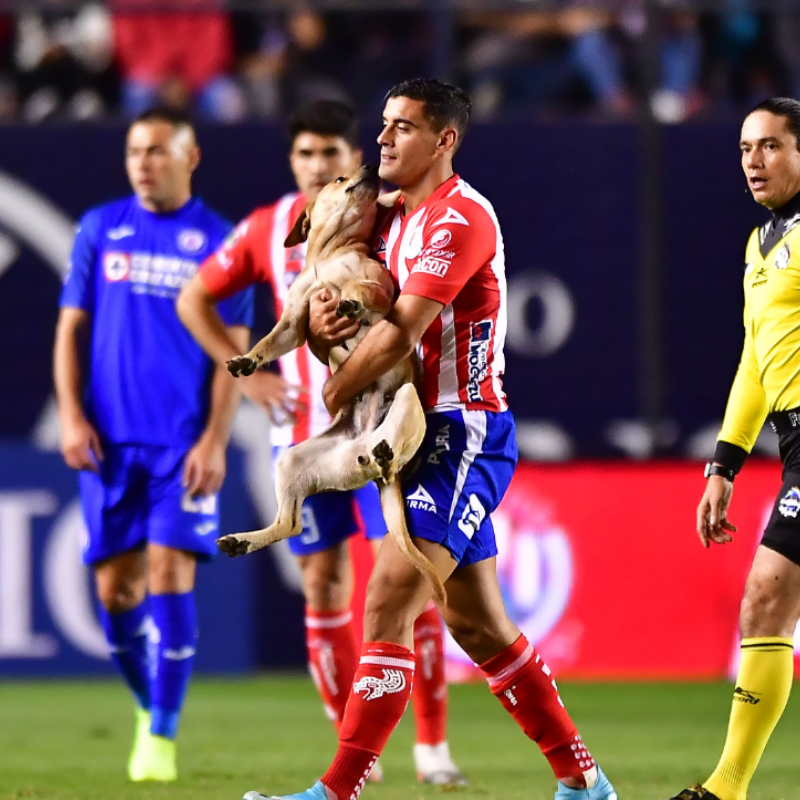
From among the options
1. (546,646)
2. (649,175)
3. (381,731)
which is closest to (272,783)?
(381,731)

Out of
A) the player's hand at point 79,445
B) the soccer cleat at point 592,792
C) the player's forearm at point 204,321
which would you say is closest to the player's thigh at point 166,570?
the player's hand at point 79,445

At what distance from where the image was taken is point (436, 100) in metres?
4.72

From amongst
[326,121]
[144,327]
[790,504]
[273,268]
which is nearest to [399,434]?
[790,504]

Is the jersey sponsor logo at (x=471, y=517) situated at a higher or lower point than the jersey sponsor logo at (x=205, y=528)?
higher

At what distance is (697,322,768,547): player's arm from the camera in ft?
17.0

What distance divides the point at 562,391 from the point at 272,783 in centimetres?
544

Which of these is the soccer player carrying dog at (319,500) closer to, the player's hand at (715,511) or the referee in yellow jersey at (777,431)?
the player's hand at (715,511)

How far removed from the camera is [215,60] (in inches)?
459

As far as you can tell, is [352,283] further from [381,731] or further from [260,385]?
[260,385]

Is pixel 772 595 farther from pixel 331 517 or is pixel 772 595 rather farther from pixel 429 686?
pixel 331 517

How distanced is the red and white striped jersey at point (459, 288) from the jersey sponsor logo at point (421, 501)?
0.26 meters

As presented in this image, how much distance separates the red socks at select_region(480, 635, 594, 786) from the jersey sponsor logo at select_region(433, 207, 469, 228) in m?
1.26

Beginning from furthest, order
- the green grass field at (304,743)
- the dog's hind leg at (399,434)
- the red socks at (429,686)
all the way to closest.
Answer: the red socks at (429,686) → the green grass field at (304,743) → the dog's hind leg at (399,434)

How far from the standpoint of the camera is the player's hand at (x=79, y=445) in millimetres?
6379
